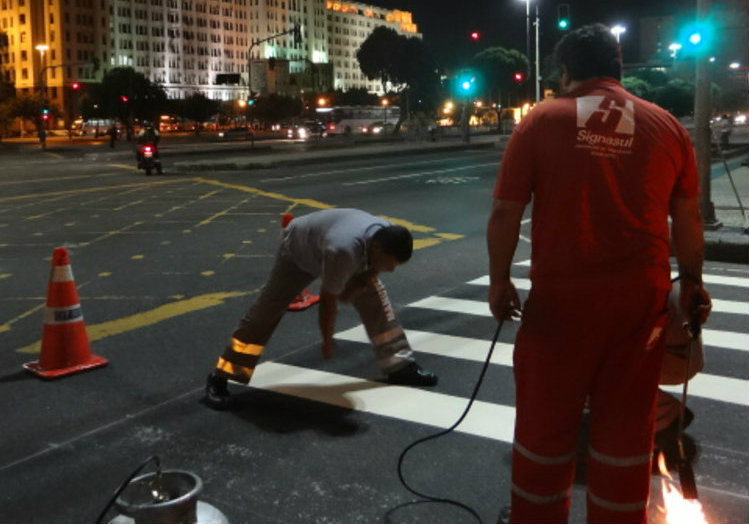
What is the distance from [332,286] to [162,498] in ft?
5.74


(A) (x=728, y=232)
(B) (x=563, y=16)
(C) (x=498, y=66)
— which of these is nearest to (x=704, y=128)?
(A) (x=728, y=232)

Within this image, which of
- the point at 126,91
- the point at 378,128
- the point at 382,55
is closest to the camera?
the point at 382,55

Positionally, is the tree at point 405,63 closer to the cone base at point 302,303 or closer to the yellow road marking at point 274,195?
the yellow road marking at point 274,195

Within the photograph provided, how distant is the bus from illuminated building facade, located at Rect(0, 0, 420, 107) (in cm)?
3912

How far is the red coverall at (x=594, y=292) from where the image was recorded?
9.86ft

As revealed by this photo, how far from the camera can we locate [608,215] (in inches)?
119

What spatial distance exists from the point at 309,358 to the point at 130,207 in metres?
12.1

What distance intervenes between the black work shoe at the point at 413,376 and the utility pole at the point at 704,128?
759 centimetres

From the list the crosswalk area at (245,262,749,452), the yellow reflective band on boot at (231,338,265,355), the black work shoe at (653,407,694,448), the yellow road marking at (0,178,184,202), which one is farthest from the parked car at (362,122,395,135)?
the black work shoe at (653,407,694,448)

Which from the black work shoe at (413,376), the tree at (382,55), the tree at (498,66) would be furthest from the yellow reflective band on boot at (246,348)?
the tree at (498,66)

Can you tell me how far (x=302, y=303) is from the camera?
8680 mm

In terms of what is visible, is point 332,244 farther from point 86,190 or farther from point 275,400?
point 86,190

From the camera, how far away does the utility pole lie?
480 inches

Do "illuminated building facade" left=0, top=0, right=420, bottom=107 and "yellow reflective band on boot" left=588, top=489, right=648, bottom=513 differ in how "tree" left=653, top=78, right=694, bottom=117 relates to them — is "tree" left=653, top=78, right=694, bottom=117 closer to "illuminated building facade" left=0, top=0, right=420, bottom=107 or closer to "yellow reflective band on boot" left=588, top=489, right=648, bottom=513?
"yellow reflective band on boot" left=588, top=489, right=648, bottom=513
